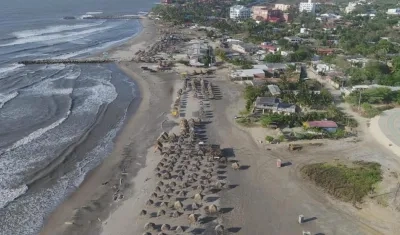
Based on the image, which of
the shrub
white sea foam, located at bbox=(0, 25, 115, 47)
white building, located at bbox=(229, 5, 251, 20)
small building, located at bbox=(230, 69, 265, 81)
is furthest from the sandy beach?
white building, located at bbox=(229, 5, 251, 20)

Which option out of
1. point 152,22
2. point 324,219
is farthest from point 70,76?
point 152,22

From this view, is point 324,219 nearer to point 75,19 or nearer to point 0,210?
point 0,210

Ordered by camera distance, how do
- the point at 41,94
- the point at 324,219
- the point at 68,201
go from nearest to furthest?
the point at 324,219
the point at 68,201
the point at 41,94

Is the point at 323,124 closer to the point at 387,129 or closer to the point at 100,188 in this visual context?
the point at 387,129

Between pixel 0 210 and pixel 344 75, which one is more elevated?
pixel 344 75

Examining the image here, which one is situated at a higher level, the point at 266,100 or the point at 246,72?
the point at 246,72

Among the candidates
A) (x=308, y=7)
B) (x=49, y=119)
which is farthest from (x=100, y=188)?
(x=308, y=7)

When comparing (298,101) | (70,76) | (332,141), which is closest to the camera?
(332,141)
